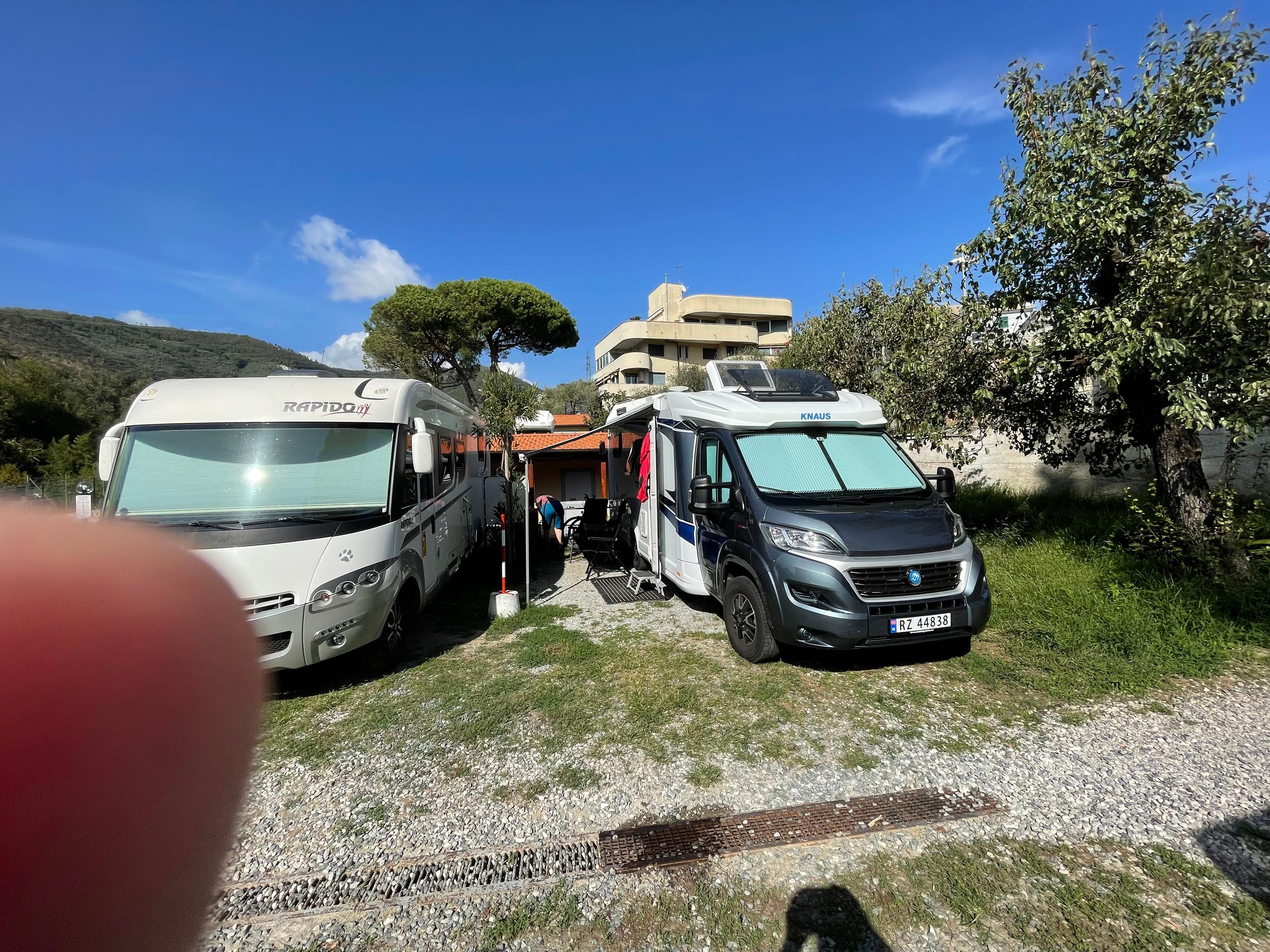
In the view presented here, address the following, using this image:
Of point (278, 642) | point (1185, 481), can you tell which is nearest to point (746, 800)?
point (278, 642)

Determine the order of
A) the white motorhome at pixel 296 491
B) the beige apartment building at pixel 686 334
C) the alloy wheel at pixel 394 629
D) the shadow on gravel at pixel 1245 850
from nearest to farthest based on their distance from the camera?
the shadow on gravel at pixel 1245 850, the white motorhome at pixel 296 491, the alloy wheel at pixel 394 629, the beige apartment building at pixel 686 334

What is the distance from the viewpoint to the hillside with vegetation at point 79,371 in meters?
29.5

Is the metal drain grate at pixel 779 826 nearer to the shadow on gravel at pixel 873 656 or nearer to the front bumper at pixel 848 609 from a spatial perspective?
the front bumper at pixel 848 609

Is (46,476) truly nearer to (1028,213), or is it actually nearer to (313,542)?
(313,542)

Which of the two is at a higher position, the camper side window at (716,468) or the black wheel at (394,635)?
the camper side window at (716,468)

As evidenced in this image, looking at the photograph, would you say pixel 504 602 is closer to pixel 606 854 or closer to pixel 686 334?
pixel 606 854

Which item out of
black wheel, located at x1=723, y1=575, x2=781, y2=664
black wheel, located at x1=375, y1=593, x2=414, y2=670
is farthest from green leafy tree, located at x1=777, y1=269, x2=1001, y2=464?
black wheel, located at x1=375, y1=593, x2=414, y2=670

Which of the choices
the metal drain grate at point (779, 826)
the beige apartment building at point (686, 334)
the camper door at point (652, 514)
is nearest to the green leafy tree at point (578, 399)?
the beige apartment building at point (686, 334)

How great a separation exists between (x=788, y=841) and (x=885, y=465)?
152 inches

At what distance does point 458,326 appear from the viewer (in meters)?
27.1

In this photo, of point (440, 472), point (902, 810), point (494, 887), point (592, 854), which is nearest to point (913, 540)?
point (902, 810)

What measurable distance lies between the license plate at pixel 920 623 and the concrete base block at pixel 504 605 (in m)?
4.32

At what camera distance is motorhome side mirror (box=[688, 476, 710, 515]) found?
563 centimetres

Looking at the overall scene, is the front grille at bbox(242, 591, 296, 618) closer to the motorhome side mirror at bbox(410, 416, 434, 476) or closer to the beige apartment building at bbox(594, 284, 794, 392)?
the motorhome side mirror at bbox(410, 416, 434, 476)
